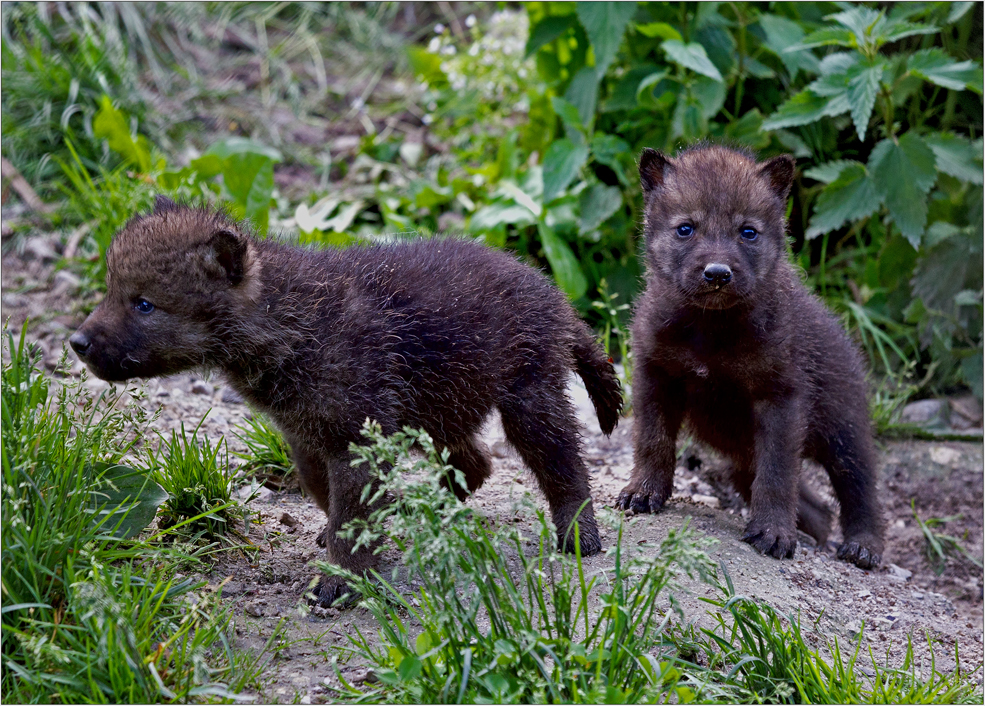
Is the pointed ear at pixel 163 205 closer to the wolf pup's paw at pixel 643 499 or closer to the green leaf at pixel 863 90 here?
the wolf pup's paw at pixel 643 499

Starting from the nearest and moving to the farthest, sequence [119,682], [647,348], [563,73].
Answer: [119,682]
[647,348]
[563,73]

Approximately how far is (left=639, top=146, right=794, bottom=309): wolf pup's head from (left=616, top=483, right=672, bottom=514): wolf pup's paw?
1.05 meters

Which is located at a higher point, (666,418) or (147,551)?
(147,551)

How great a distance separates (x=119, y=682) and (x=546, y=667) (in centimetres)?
141

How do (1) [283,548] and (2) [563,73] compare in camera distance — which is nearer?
(1) [283,548]

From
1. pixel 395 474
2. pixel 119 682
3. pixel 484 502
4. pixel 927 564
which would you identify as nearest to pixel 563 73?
pixel 484 502

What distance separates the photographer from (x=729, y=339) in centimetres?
495

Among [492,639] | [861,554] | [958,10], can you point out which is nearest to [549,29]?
[958,10]

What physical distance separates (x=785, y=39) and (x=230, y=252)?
440 centimetres

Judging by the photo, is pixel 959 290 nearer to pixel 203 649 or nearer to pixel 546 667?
pixel 546 667

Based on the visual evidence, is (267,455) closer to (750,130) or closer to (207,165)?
(207,165)

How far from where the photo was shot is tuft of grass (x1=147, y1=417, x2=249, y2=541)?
14.3 feet

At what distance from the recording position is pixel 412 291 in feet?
15.0

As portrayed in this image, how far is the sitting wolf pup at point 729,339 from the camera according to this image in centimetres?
490
